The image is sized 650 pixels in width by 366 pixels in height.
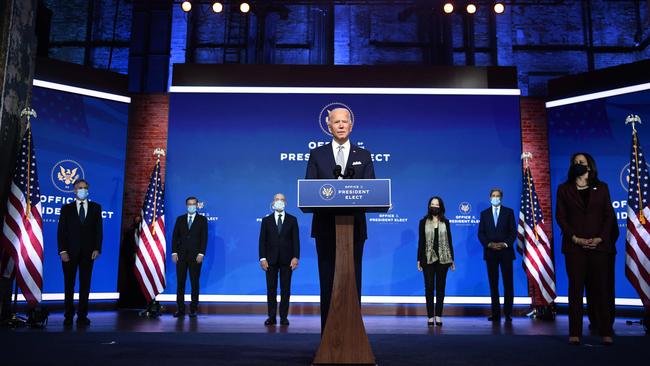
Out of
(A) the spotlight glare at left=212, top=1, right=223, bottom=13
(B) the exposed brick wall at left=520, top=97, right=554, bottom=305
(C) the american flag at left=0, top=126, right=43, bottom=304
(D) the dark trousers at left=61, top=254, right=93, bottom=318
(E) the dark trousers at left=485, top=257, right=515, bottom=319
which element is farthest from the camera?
(A) the spotlight glare at left=212, top=1, right=223, bottom=13

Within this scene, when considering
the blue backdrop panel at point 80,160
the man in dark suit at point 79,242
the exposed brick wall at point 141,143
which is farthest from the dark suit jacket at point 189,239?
the exposed brick wall at point 141,143

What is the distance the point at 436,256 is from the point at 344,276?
3.99m

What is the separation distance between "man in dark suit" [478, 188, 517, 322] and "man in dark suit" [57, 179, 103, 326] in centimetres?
487

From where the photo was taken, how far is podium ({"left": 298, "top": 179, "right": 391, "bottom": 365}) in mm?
2959

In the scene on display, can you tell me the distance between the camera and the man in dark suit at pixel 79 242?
6215 millimetres

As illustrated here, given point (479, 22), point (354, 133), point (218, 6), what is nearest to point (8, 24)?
point (218, 6)

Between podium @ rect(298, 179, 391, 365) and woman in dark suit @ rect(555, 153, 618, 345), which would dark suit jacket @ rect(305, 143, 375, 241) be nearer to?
podium @ rect(298, 179, 391, 365)

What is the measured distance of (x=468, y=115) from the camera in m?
9.05

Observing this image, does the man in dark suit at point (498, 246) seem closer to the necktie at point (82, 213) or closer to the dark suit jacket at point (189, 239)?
the dark suit jacket at point (189, 239)

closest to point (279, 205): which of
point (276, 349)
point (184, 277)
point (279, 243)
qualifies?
point (279, 243)

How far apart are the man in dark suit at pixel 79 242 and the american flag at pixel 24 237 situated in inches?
10.5

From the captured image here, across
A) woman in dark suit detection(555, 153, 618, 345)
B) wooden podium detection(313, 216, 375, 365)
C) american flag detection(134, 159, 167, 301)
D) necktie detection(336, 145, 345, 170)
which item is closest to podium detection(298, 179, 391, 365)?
wooden podium detection(313, 216, 375, 365)

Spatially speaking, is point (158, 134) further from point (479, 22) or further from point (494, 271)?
point (479, 22)

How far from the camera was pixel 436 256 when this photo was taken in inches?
269
